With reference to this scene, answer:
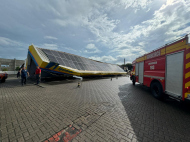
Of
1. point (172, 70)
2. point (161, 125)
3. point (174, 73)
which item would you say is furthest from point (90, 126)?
point (172, 70)

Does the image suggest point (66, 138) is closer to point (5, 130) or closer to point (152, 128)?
point (5, 130)

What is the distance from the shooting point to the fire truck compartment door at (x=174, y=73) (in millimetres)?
3748

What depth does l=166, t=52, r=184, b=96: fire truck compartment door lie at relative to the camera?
12.3ft

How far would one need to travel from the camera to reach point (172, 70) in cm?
416

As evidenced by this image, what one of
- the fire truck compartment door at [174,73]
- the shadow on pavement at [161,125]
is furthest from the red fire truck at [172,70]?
the shadow on pavement at [161,125]

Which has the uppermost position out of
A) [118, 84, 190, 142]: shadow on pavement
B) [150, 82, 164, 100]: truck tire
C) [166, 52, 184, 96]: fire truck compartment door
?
[166, 52, 184, 96]: fire truck compartment door

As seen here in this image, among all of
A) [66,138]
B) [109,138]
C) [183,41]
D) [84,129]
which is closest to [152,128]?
[109,138]

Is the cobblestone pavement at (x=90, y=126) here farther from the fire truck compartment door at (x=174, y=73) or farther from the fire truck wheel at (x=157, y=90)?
the fire truck wheel at (x=157, y=90)

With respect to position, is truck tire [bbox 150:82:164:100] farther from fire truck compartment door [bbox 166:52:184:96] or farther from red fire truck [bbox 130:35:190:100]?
fire truck compartment door [bbox 166:52:184:96]

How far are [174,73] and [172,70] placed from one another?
0.20 meters

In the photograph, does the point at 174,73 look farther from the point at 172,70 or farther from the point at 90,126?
the point at 90,126

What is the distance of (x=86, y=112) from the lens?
130 inches

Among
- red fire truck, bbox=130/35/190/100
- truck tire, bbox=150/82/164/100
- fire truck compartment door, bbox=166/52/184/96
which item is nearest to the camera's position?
red fire truck, bbox=130/35/190/100

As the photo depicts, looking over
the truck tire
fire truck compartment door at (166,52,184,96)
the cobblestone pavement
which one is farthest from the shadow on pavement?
the truck tire
